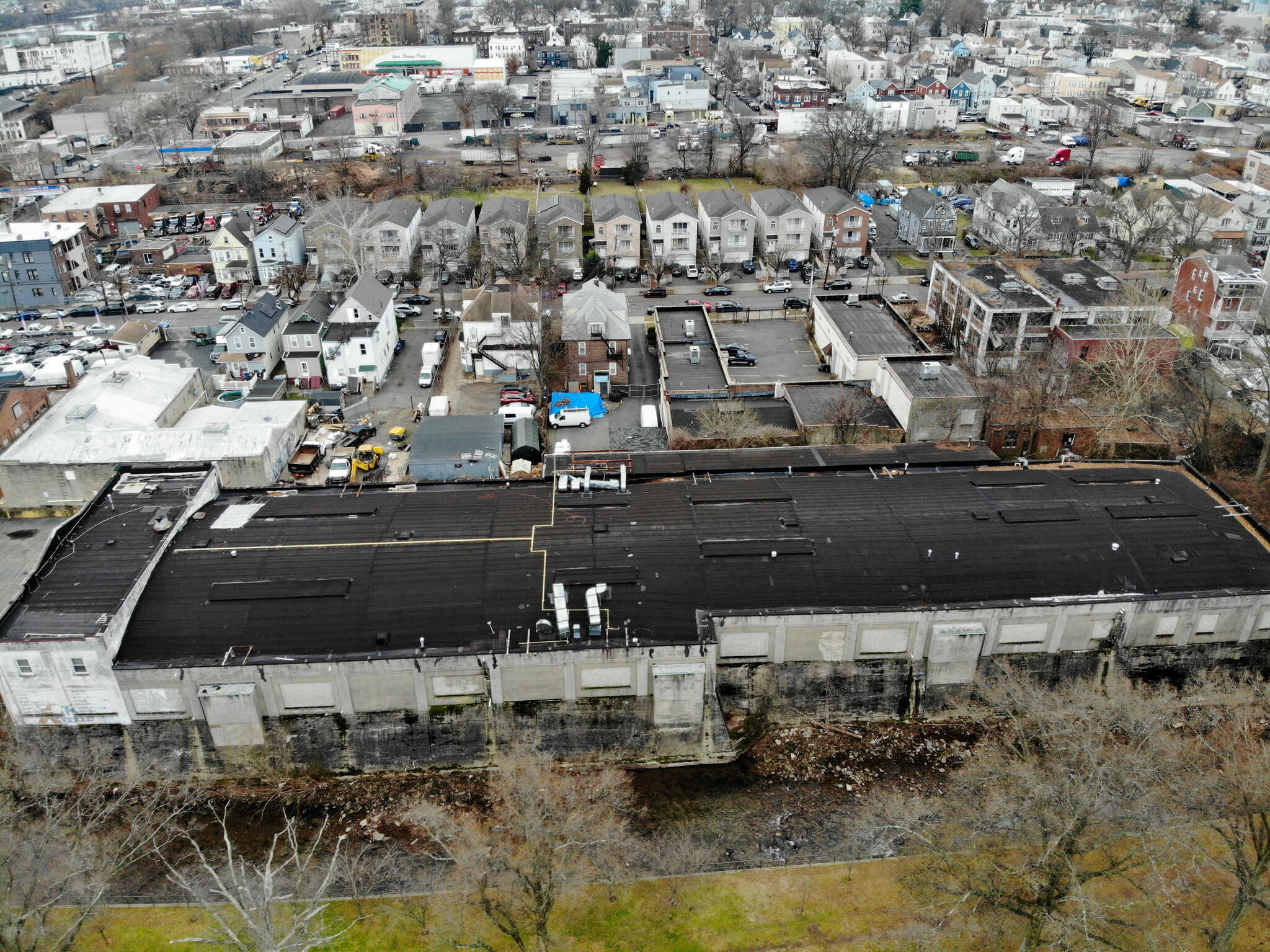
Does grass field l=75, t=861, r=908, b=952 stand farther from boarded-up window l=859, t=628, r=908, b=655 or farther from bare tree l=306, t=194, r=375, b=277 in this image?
bare tree l=306, t=194, r=375, b=277

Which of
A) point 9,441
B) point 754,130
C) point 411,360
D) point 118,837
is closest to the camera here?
point 118,837

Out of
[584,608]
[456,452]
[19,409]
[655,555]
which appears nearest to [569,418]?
[456,452]

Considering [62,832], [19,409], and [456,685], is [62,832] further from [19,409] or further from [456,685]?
[19,409]

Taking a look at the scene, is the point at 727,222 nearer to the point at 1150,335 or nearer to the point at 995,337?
the point at 995,337

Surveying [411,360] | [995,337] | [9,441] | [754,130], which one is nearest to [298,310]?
[411,360]

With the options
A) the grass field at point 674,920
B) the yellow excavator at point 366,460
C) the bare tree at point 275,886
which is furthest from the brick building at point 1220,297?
the bare tree at point 275,886
